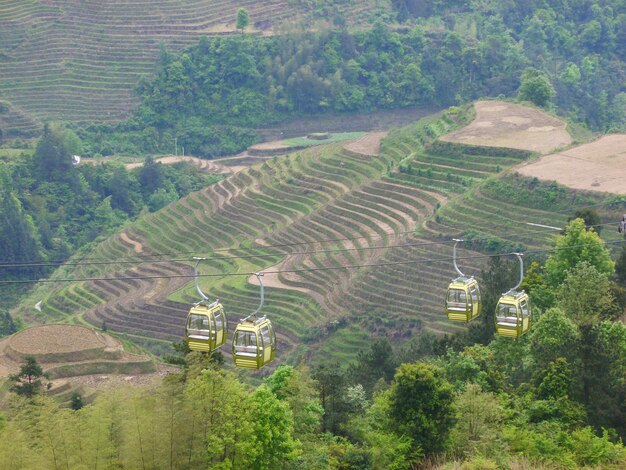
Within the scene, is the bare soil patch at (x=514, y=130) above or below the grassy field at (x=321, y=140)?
above

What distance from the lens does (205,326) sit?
840 inches

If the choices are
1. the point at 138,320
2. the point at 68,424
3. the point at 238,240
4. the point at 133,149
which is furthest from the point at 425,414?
the point at 133,149

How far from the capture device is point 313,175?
194ft

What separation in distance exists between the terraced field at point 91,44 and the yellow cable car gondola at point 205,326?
6372 cm

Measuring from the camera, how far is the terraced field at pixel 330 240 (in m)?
44.9

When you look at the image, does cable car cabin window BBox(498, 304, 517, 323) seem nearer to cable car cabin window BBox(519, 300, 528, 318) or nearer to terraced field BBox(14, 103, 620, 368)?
cable car cabin window BBox(519, 300, 528, 318)

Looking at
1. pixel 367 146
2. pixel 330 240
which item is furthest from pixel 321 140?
pixel 330 240

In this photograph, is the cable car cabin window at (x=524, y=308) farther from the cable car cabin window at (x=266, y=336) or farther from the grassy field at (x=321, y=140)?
the grassy field at (x=321, y=140)

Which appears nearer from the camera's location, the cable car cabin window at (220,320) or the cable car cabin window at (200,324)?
→ the cable car cabin window at (200,324)

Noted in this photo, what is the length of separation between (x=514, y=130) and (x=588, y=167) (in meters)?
8.07

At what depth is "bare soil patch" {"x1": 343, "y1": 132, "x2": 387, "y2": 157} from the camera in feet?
195

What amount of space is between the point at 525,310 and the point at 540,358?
8032 mm

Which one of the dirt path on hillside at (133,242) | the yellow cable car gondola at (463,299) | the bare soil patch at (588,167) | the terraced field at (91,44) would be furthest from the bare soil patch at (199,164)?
the yellow cable car gondola at (463,299)

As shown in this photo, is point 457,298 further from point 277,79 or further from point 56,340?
point 277,79
